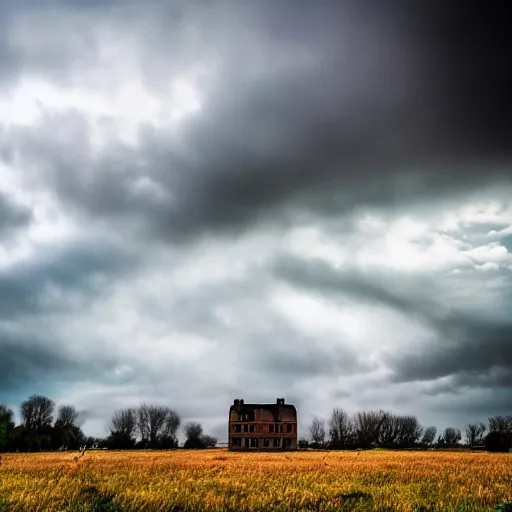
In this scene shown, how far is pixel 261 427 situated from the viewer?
377ft

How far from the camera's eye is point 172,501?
1597 centimetres

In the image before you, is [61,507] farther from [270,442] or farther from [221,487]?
[270,442]

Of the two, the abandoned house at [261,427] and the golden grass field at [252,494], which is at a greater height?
the abandoned house at [261,427]

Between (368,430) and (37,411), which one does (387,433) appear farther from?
(37,411)

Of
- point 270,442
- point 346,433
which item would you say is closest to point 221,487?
point 270,442

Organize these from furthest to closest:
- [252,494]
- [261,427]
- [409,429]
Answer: [409,429] → [261,427] → [252,494]

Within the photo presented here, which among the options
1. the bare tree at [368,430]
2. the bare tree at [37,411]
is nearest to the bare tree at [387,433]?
the bare tree at [368,430]

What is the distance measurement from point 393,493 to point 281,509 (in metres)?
5.35

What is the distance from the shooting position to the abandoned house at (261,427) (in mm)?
113812

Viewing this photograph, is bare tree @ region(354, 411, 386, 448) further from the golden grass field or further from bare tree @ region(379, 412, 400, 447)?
the golden grass field

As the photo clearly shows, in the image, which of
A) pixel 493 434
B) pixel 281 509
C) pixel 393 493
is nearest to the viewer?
pixel 281 509

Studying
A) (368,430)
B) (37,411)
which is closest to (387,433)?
(368,430)

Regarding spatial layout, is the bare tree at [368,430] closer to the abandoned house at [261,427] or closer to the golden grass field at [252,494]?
the abandoned house at [261,427]

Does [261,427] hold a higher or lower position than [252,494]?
higher
